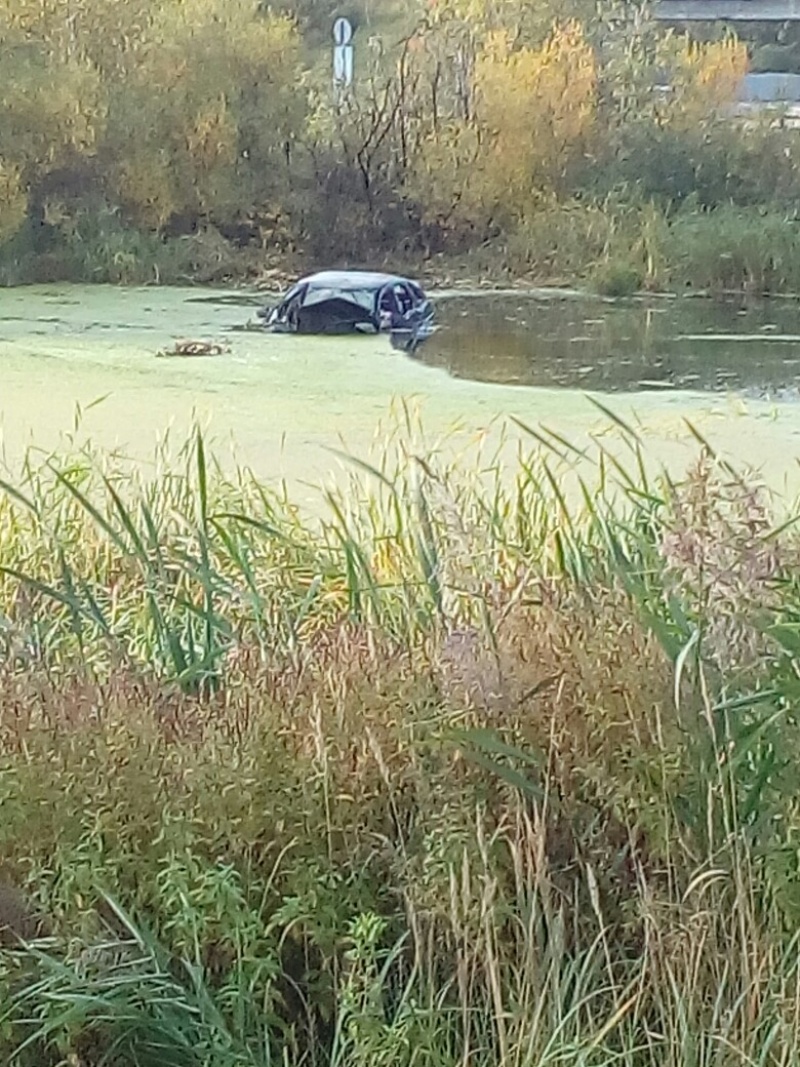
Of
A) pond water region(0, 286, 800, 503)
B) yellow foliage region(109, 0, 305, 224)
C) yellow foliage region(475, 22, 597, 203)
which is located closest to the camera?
pond water region(0, 286, 800, 503)

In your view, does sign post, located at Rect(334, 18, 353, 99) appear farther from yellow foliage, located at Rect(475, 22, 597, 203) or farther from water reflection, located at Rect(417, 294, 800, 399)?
water reflection, located at Rect(417, 294, 800, 399)

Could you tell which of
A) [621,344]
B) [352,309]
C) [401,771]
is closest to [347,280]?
[352,309]

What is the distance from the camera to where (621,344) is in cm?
470

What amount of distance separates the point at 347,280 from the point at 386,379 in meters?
1.02

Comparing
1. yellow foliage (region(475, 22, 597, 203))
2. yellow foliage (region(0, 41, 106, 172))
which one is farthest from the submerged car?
yellow foliage (region(0, 41, 106, 172))

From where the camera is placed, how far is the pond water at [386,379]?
2.84 meters

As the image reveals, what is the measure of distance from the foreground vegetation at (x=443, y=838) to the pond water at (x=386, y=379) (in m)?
1.13

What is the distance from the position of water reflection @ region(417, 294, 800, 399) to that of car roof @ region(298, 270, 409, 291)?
24cm

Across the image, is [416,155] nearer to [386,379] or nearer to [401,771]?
[386,379]

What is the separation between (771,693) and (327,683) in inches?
13.4

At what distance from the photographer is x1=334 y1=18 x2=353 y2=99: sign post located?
5328 mm

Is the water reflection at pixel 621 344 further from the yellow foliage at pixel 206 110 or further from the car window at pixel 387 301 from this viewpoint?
the yellow foliage at pixel 206 110

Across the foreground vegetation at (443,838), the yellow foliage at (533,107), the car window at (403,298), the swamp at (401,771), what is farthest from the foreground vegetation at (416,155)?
the foreground vegetation at (443,838)

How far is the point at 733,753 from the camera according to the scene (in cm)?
108
